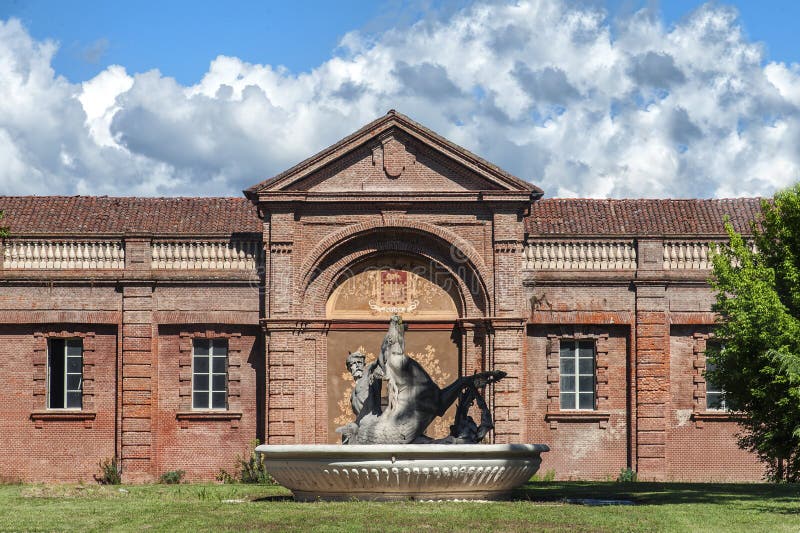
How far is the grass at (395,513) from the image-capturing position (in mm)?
17859

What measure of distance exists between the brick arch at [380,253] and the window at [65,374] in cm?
572

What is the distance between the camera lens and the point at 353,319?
105ft

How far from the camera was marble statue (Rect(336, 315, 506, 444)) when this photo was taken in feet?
73.8

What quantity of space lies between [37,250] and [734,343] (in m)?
17.0

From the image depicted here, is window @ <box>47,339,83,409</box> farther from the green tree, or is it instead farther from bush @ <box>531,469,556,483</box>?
the green tree

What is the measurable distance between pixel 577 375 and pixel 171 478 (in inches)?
391

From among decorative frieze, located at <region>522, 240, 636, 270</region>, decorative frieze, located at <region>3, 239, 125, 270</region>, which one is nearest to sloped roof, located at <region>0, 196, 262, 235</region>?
decorative frieze, located at <region>3, 239, 125, 270</region>

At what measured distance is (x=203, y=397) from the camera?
32.4 m

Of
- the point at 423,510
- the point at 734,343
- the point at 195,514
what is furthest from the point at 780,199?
the point at 195,514

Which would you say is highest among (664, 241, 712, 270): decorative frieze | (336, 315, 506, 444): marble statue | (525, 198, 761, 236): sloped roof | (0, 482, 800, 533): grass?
(525, 198, 761, 236): sloped roof

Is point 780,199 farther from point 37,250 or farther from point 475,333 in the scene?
point 37,250

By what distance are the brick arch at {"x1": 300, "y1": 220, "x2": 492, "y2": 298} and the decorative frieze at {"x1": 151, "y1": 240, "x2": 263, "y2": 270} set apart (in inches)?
61.0

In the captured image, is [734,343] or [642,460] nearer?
[734,343]

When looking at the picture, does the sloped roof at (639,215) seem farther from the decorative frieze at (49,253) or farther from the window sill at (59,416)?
the window sill at (59,416)
